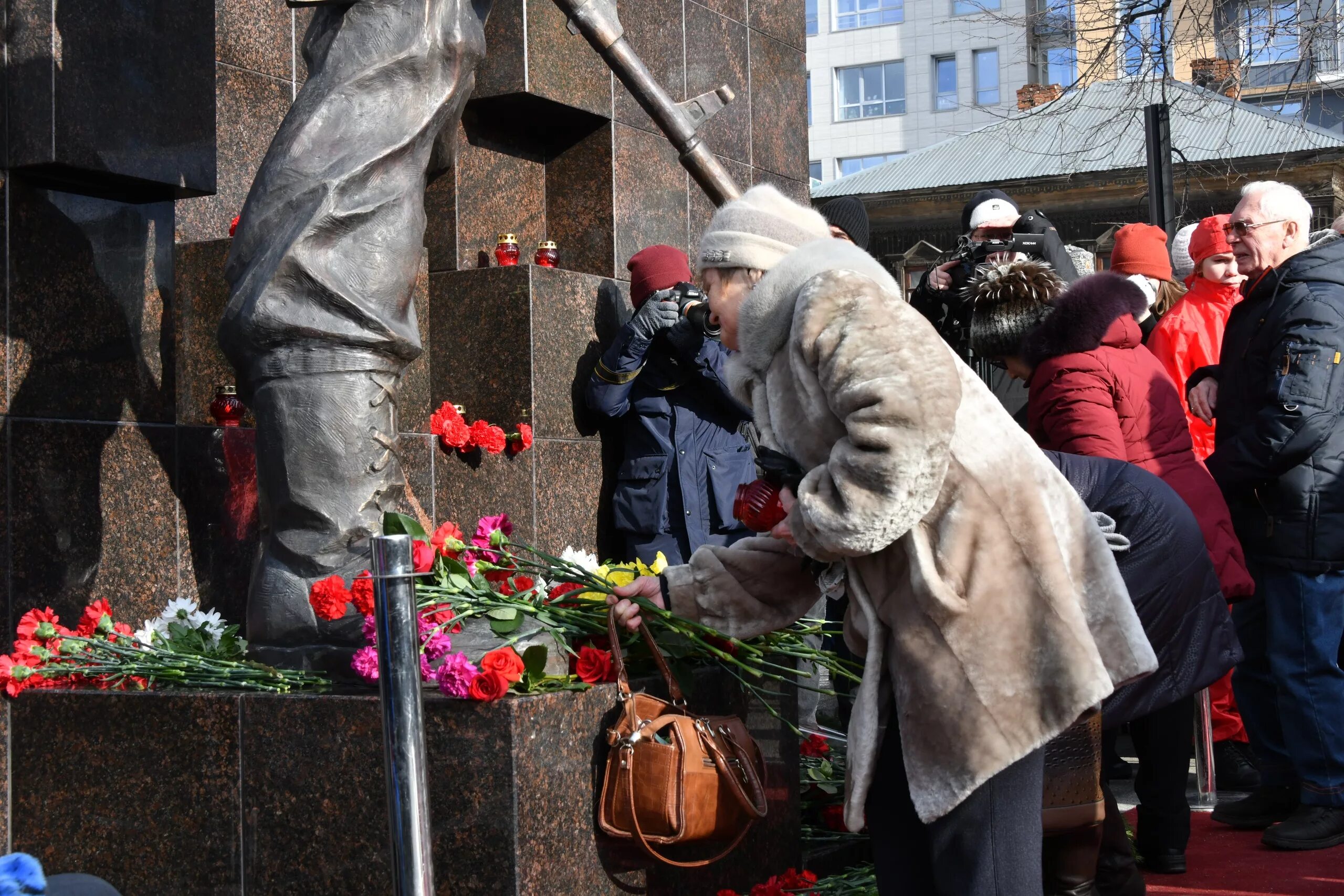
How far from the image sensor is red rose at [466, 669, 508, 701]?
3.44 metres

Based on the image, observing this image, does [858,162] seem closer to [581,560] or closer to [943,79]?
[943,79]

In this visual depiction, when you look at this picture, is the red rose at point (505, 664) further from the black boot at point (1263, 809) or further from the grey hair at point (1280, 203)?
the grey hair at point (1280, 203)

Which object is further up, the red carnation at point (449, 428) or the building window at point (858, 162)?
the building window at point (858, 162)

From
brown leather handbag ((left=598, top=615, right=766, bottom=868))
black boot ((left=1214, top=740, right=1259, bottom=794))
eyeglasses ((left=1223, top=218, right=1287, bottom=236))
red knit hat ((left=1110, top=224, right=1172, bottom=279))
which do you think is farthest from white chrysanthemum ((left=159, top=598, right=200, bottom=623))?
red knit hat ((left=1110, top=224, right=1172, bottom=279))

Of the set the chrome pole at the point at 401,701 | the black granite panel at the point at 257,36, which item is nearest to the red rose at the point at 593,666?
the chrome pole at the point at 401,701

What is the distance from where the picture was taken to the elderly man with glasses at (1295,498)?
5.28m

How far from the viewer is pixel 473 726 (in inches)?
137

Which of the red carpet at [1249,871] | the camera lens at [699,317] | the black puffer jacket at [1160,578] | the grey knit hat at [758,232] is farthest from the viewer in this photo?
the camera lens at [699,317]

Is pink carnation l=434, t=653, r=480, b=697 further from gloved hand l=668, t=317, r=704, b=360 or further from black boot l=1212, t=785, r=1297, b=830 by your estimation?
black boot l=1212, t=785, r=1297, b=830

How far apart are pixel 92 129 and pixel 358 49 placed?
128 centimetres

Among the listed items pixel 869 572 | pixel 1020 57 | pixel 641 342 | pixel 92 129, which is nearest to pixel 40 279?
pixel 92 129

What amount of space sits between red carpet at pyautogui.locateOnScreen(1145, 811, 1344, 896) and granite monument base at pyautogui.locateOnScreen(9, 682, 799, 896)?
51.7 inches

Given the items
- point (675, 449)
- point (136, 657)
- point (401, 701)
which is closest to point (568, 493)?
point (675, 449)

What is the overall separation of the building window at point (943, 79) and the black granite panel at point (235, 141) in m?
51.1
